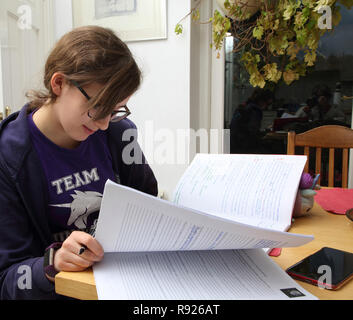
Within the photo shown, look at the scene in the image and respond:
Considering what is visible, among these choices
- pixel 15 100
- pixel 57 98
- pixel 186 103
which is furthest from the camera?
pixel 186 103

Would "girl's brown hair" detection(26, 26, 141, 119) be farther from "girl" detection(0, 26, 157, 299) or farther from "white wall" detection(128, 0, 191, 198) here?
"white wall" detection(128, 0, 191, 198)

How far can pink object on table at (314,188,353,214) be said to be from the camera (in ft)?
2.67

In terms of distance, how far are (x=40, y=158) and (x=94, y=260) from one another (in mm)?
350

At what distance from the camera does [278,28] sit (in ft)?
4.23

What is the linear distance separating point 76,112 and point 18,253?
31cm

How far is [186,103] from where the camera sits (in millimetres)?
1882

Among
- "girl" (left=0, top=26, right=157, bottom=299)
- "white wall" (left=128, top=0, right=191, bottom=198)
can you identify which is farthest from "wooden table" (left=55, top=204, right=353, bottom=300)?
"white wall" (left=128, top=0, right=191, bottom=198)

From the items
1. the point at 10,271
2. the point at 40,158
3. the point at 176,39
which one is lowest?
the point at 10,271

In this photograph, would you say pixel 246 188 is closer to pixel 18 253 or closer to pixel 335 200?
pixel 335 200

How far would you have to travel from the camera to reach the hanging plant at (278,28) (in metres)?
0.91

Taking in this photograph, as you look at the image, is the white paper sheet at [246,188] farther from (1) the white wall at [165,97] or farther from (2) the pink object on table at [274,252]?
(1) the white wall at [165,97]

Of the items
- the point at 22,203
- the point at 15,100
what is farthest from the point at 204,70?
the point at 22,203

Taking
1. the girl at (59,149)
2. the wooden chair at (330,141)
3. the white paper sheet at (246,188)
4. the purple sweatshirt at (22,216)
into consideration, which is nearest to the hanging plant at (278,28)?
the wooden chair at (330,141)
